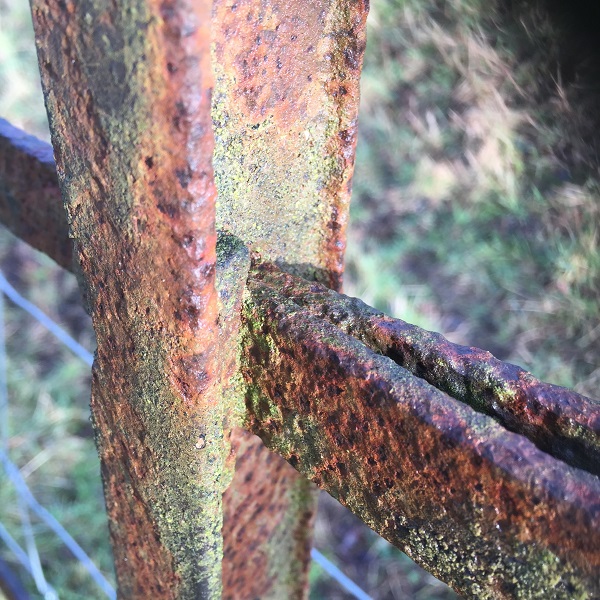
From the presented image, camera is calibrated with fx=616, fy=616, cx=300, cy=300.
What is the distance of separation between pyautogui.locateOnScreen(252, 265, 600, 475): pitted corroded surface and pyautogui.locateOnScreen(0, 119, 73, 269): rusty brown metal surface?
50 cm

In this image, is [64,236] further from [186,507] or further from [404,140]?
[404,140]

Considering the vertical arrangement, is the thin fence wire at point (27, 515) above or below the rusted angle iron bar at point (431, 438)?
below

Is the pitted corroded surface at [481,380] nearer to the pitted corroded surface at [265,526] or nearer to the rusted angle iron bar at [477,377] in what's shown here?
the rusted angle iron bar at [477,377]

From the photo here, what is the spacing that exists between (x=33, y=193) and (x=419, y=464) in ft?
2.65

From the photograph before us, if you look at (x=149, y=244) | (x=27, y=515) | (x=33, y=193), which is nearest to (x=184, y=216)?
(x=149, y=244)

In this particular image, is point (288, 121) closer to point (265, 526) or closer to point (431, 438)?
point (431, 438)

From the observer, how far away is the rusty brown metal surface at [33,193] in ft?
3.31

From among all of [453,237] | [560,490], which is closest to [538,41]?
[560,490]

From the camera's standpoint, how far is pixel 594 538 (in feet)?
1.50

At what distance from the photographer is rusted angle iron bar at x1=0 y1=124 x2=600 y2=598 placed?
0.49 m

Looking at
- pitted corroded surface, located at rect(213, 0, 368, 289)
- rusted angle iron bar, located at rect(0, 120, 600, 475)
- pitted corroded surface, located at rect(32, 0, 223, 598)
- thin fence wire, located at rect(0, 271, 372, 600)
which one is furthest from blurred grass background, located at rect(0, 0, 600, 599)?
pitted corroded surface, located at rect(32, 0, 223, 598)

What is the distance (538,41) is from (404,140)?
2.26m

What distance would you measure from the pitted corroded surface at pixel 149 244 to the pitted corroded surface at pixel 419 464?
3.3 inches

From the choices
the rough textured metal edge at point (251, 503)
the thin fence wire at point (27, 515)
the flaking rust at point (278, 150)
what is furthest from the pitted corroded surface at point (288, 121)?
the thin fence wire at point (27, 515)
